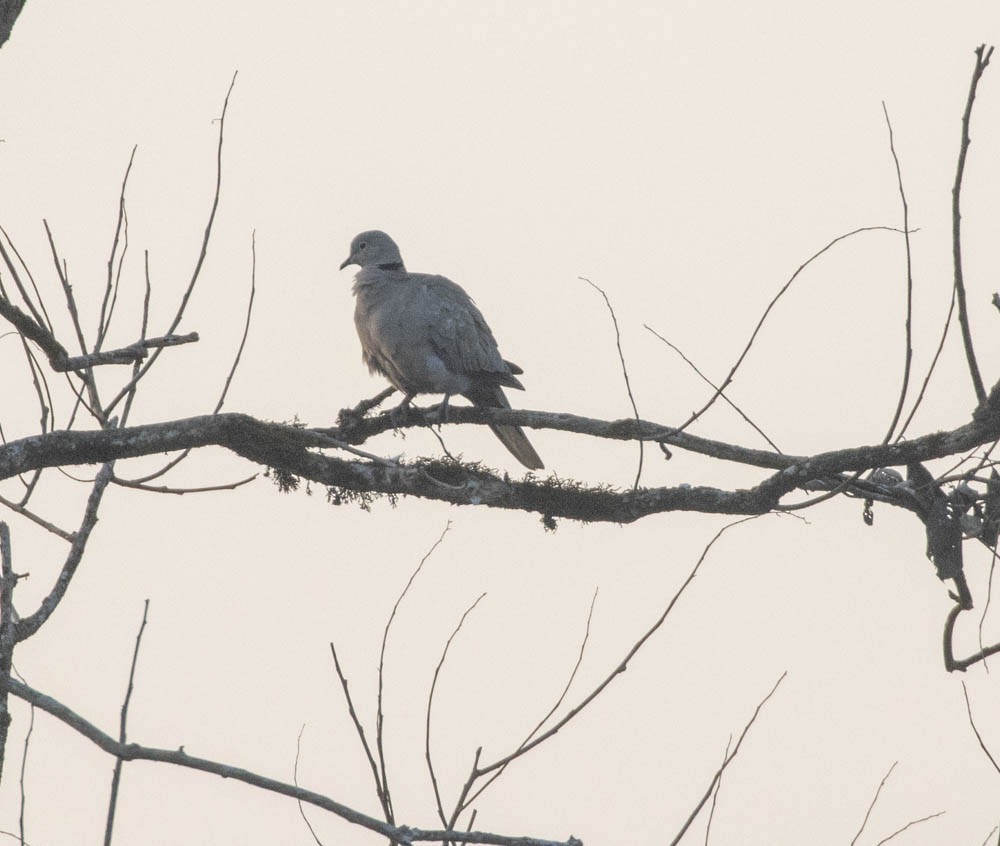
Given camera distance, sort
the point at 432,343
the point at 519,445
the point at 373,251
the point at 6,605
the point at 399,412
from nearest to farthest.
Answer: the point at 6,605, the point at 399,412, the point at 519,445, the point at 432,343, the point at 373,251

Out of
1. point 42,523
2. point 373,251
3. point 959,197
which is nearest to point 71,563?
point 42,523

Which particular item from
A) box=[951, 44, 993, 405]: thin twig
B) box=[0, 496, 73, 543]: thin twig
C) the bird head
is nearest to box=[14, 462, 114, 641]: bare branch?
box=[0, 496, 73, 543]: thin twig

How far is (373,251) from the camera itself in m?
7.66

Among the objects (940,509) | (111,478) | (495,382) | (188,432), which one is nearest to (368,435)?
(111,478)

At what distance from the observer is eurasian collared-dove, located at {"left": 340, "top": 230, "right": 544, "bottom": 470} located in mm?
6531

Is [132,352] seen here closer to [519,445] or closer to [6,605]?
[6,605]

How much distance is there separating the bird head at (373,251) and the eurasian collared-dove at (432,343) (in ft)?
1.65

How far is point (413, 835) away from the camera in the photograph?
7.15 feet

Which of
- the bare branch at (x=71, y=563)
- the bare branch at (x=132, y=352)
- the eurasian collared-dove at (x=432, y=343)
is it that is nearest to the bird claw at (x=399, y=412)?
the eurasian collared-dove at (x=432, y=343)

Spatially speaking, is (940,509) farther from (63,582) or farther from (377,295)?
(377,295)

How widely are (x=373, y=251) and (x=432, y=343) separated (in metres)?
1.30

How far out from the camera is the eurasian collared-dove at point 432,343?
653cm

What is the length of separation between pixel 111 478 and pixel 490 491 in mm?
995

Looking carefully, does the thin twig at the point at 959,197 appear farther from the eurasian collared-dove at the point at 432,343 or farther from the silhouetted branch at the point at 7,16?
the eurasian collared-dove at the point at 432,343
